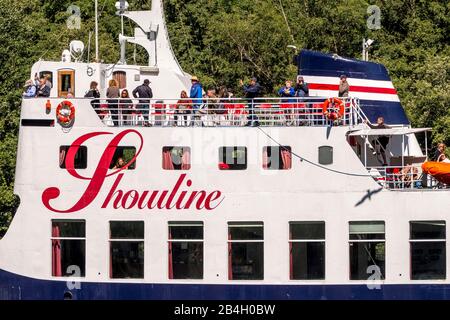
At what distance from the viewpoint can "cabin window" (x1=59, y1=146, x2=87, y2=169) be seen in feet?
161

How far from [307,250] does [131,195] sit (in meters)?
4.80

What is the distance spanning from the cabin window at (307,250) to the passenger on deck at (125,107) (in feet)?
17.0

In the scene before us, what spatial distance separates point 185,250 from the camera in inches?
1921

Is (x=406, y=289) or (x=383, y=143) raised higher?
(x=383, y=143)

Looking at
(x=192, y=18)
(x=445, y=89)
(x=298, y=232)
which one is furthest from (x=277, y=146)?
(x=192, y=18)

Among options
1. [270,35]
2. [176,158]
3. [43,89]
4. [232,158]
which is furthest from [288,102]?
[270,35]

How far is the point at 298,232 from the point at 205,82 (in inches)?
1313

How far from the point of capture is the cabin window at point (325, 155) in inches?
1913

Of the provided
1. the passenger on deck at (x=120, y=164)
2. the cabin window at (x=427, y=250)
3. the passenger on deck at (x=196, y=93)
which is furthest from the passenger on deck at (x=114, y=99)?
the cabin window at (x=427, y=250)

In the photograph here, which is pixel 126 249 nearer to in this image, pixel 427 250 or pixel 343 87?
pixel 343 87

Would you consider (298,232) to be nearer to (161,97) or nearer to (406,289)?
(406,289)

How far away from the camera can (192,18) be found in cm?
8919

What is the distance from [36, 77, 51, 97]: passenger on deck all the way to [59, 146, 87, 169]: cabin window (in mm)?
Answer: 1792

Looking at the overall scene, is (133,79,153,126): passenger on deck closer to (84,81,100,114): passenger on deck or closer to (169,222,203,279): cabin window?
(84,81,100,114): passenger on deck
